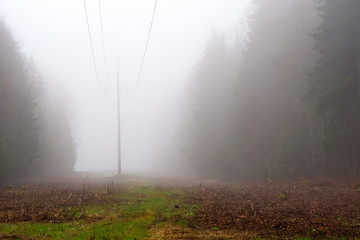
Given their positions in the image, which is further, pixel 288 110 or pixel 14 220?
pixel 288 110

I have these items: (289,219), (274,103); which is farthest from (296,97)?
(289,219)

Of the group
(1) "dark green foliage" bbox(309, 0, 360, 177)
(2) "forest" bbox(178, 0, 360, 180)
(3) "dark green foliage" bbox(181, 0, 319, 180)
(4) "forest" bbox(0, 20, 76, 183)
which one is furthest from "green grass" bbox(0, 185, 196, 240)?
(3) "dark green foliage" bbox(181, 0, 319, 180)

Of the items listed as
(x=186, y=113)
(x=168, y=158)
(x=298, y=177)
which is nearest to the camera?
(x=298, y=177)

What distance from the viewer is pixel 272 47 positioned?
98.0 feet

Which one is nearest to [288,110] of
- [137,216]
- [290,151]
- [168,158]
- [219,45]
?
[290,151]

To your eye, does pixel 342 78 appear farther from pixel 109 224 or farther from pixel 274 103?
pixel 109 224

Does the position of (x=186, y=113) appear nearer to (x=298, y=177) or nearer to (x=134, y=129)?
(x=298, y=177)

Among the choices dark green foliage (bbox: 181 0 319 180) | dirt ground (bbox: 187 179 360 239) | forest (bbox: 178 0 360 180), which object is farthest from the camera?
dark green foliage (bbox: 181 0 319 180)

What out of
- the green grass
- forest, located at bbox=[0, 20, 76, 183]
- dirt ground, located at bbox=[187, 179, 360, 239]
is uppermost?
forest, located at bbox=[0, 20, 76, 183]

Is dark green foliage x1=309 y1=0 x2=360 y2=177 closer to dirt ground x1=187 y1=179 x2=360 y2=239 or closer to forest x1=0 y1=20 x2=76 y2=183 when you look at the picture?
dirt ground x1=187 y1=179 x2=360 y2=239

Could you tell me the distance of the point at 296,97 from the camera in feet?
88.1

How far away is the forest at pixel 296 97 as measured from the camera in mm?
20578

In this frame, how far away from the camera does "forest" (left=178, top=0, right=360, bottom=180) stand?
810 inches

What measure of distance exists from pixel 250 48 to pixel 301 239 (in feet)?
88.1
